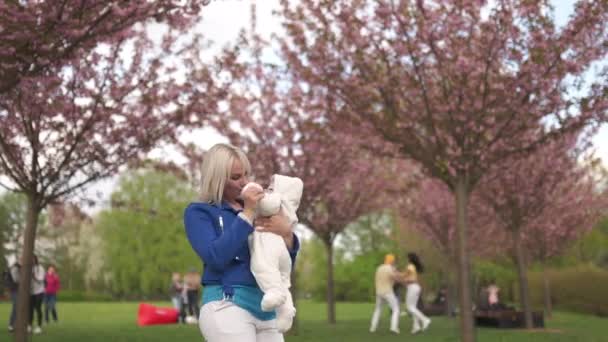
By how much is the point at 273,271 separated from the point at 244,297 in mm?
199

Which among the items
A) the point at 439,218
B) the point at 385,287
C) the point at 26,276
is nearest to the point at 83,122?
the point at 26,276

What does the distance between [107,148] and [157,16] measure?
7.33 m

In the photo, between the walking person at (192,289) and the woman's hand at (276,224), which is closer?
the woman's hand at (276,224)

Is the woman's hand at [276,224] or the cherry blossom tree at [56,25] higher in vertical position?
the cherry blossom tree at [56,25]

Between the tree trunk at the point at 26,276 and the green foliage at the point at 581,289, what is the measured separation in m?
28.4

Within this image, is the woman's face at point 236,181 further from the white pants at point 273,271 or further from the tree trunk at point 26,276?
the tree trunk at point 26,276

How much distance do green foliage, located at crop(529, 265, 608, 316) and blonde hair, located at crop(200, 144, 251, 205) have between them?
3591cm

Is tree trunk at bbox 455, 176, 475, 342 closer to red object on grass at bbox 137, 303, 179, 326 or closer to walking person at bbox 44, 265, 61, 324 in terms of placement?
red object on grass at bbox 137, 303, 179, 326

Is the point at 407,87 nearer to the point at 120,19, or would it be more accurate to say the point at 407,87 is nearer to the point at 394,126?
the point at 394,126

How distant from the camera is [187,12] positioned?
10.3 meters

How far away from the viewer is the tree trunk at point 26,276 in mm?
14703

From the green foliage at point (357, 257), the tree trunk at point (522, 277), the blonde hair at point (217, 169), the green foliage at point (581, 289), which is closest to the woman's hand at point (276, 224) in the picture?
the blonde hair at point (217, 169)

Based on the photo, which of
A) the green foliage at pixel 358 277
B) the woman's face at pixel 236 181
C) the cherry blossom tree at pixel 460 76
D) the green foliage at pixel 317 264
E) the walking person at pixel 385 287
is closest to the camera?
the woman's face at pixel 236 181

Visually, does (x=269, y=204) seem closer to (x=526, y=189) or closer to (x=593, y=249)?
(x=526, y=189)
